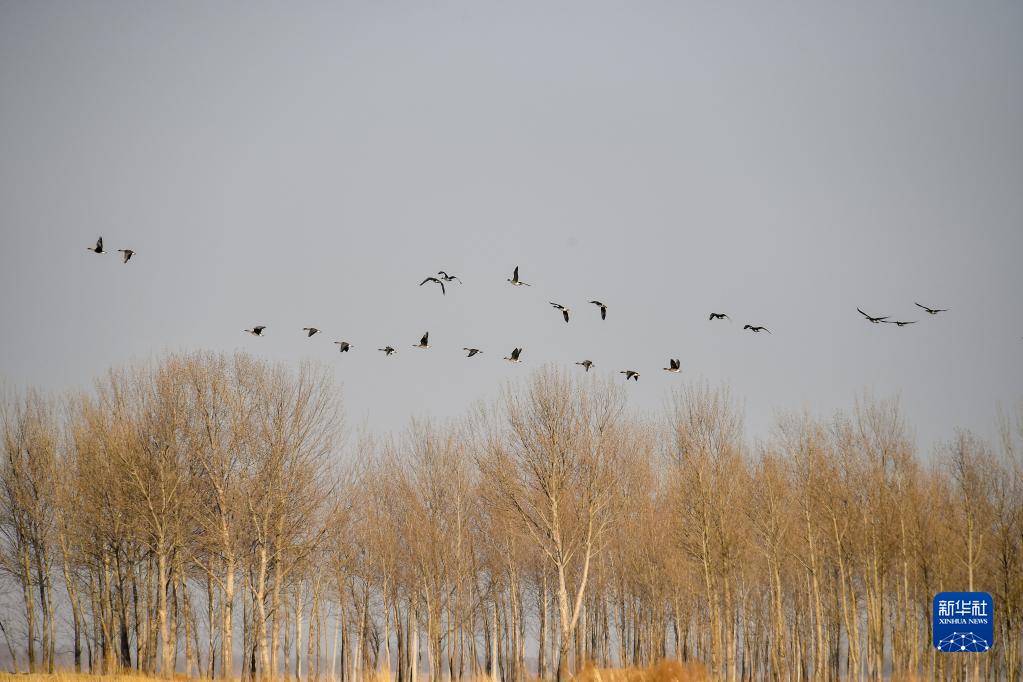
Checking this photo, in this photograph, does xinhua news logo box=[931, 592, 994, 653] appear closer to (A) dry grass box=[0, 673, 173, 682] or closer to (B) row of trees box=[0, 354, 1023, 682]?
(B) row of trees box=[0, 354, 1023, 682]

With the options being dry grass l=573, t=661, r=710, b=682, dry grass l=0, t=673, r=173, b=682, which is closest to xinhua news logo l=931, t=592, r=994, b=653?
dry grass l=573, t=661, r=710, b=682

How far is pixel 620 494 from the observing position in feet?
152

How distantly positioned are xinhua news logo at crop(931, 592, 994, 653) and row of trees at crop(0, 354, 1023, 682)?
12267mm

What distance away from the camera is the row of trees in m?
38.4

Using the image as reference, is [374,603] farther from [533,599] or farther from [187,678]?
[187,678]

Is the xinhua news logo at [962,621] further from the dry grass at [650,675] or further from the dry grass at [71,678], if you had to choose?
the dry grass at [71,678]

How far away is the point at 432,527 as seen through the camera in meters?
45.1

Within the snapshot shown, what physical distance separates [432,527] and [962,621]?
26.1m

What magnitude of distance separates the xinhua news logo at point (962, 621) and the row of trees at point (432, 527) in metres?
12.3

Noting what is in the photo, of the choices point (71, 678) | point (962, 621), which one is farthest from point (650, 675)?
point (71, 678)

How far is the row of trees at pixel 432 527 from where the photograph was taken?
38375 millimetres

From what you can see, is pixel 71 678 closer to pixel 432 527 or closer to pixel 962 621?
pixel 432 527

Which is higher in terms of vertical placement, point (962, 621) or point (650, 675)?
point (962, 621)

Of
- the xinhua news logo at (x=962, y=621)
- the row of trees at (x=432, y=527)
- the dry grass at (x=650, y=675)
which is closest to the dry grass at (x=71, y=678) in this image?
the row of trees at (x=432, y=527)
